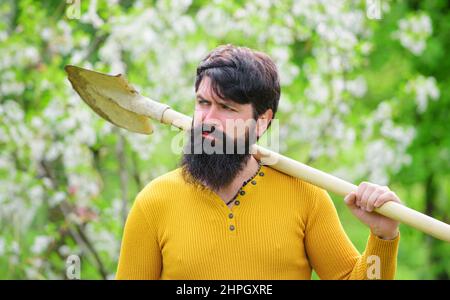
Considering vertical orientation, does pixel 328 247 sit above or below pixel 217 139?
below

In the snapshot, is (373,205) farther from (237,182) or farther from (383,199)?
(237,182)

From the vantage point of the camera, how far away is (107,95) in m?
2.85

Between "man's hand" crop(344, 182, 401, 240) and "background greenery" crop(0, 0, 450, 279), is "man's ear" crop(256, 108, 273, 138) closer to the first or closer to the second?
"man's hand" crop(344, 182, 401, 240)

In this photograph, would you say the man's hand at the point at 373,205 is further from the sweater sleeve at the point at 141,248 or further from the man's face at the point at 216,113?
the sweater sleeve at the point at 141,248

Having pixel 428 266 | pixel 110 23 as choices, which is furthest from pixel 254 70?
pixel 428 266

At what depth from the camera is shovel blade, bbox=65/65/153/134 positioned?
281 cm

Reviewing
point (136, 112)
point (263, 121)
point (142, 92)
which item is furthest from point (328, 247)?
point (142, 92)

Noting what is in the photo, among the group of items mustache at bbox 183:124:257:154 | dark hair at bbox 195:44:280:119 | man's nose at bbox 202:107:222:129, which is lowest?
mustache at bbox 183:124:257:154

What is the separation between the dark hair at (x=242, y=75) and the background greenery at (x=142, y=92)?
2512 mm

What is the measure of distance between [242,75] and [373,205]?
54cm

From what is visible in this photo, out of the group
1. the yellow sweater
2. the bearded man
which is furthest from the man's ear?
the yellow sweater

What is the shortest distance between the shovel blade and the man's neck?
1.58ft
